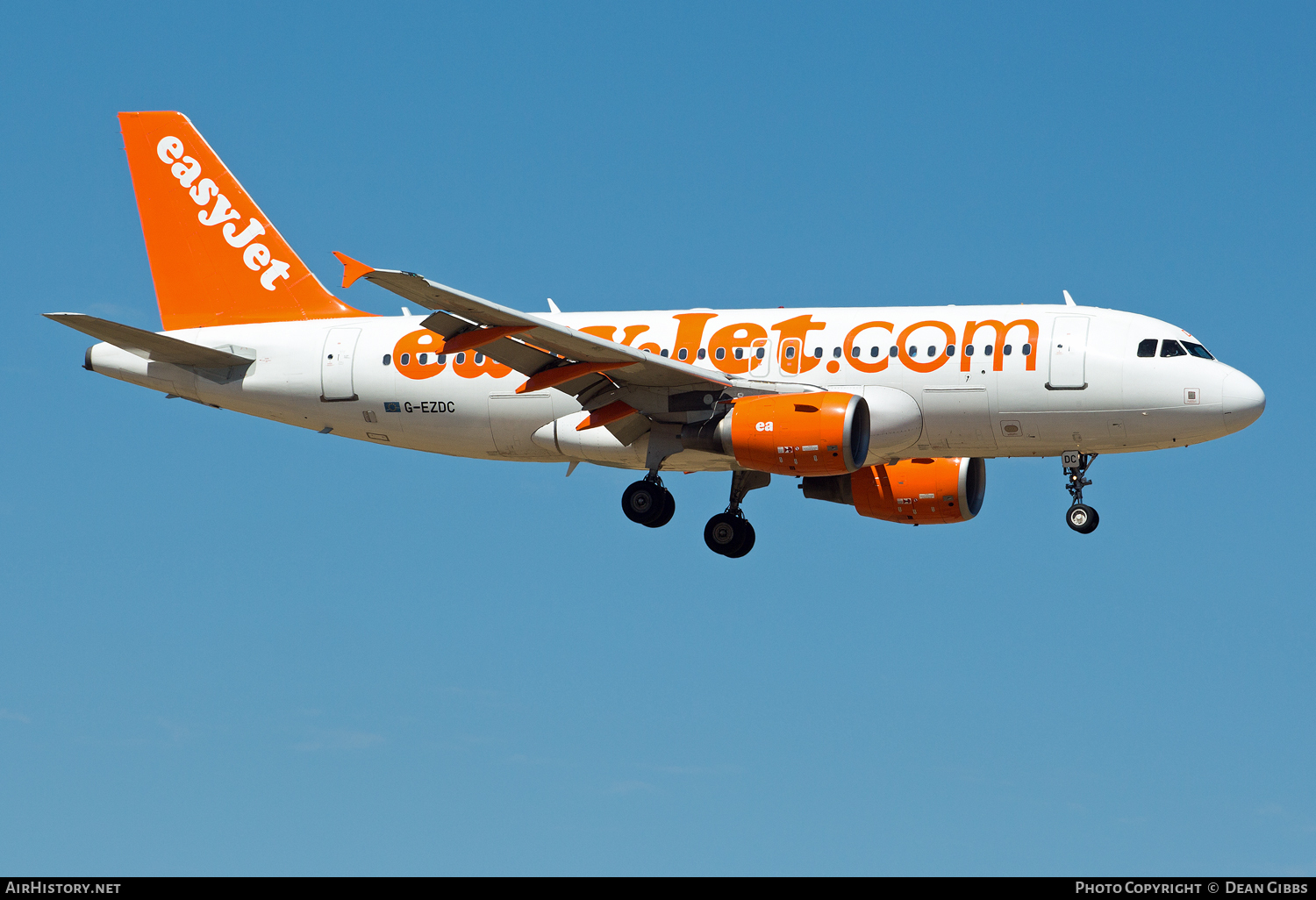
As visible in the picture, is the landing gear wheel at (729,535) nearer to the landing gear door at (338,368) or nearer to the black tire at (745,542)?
the black tire at (745,542)

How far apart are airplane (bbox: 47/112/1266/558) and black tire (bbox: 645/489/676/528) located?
0.04 metres

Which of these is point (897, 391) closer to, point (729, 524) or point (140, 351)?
point (729, 524)

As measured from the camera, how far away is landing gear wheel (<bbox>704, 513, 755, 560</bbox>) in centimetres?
4397

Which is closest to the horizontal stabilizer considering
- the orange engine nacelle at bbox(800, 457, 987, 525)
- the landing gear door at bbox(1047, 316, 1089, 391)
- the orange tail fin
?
the orange tail fin

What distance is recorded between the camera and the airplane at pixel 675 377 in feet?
128

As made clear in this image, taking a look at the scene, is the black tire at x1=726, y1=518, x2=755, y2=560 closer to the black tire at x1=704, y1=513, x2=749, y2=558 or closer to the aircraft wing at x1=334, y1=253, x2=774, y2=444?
the black tire at x1=704, y1=513, x2=749, y2=558

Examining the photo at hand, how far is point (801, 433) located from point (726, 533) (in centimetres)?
608

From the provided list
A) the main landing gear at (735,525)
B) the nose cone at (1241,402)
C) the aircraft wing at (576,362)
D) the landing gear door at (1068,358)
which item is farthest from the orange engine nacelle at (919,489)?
the nose cone at (1241,402)

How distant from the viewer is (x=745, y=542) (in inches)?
Answer: 1735

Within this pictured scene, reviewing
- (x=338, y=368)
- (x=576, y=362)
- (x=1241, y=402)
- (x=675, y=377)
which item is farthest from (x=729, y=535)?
(x=1241, y=402)

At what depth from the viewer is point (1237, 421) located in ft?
128

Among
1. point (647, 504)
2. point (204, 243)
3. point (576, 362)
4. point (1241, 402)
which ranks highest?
point (204, 243)

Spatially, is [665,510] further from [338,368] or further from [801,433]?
[338,368]
